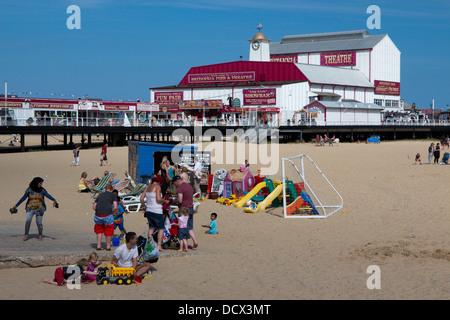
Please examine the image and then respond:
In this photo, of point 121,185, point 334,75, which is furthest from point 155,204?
point 334,75

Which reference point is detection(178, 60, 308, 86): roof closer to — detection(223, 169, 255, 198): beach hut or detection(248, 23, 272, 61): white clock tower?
detection(248, 23, 272, 61): white clock tower

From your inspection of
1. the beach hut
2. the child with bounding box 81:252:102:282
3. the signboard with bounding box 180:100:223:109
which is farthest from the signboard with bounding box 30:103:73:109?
the child with bounding box 81:252:102:282

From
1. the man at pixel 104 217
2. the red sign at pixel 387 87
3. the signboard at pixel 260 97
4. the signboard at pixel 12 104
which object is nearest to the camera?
the man at pixel 104 217

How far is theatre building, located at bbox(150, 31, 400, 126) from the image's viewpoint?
60562 millimetres

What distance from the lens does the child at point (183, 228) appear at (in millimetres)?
10211

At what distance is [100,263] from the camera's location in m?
9.41

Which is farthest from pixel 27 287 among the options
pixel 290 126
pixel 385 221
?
pixel 290 126

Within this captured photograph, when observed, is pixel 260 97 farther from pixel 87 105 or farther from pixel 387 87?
pixel 387 87

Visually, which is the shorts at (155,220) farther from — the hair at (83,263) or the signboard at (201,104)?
the signboard at (201,104)

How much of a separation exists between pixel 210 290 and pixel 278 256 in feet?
8.36

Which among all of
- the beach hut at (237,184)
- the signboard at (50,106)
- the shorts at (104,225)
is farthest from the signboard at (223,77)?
the shorts at (104,225)

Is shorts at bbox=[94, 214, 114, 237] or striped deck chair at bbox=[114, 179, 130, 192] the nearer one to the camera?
shorts at bbox=[94, 214, 114, 237]

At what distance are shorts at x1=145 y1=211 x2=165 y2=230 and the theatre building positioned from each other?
43.0 metres
